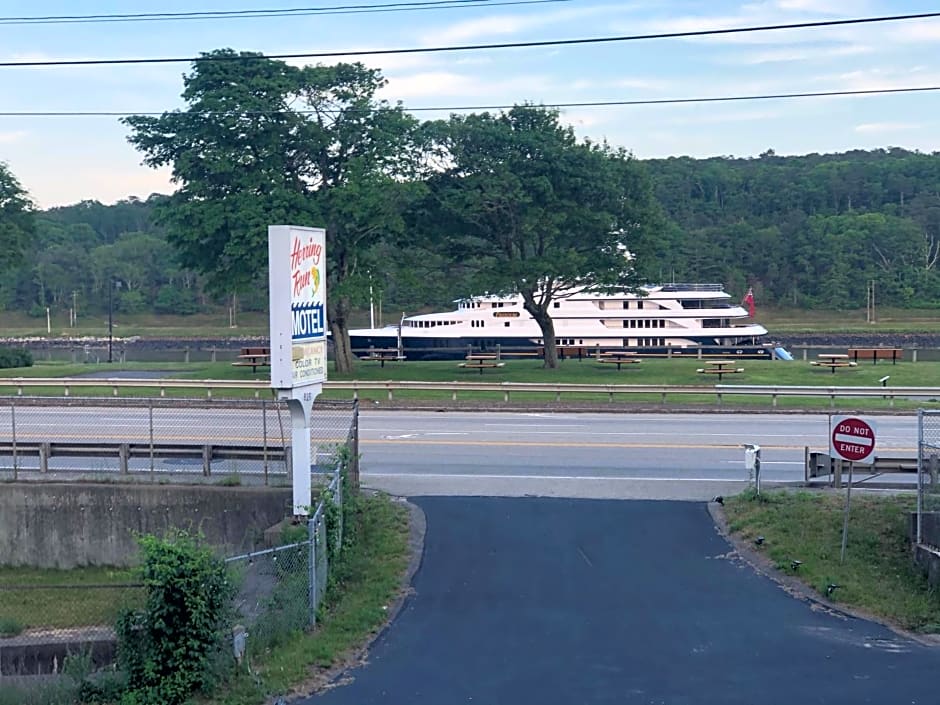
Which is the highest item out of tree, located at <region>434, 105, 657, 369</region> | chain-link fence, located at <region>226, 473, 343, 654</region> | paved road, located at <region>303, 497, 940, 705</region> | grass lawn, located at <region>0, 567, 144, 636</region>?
tree, located at <region>434, 105, 657, 369</region>

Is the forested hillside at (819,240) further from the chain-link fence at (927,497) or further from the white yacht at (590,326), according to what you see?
the chain-link fence at (927,497)

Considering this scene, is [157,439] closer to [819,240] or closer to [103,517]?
[103,517]

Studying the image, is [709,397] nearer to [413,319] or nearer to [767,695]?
[767,695]

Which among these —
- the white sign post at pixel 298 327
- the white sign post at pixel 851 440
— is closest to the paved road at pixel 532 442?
the white sign post at pixel 851 440

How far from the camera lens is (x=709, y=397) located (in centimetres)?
3297

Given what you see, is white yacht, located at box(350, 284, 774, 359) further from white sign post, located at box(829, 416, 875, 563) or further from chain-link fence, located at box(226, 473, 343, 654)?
chain-link fence, located at box(226, 473, 343, 654)

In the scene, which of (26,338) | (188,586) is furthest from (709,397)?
(26,338)

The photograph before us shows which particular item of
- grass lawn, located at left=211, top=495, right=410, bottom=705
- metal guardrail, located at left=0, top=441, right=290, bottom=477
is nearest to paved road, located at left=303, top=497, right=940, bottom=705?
grass lawn, located at left=211, top=495, right=410, bottom=705

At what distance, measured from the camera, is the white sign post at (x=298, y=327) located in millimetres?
13078

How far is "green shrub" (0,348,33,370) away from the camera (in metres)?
43.7

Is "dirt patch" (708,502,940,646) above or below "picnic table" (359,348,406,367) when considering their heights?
below

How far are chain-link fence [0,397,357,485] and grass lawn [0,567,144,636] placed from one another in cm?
173

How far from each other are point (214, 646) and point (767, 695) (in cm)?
515

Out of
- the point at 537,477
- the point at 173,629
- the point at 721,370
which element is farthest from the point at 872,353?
the point at 173,629
